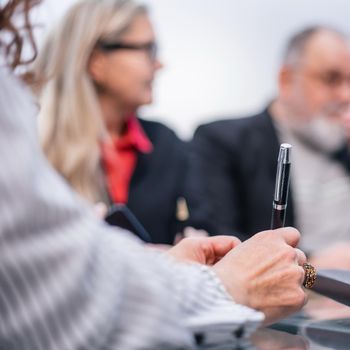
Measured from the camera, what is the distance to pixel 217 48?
3.80 m

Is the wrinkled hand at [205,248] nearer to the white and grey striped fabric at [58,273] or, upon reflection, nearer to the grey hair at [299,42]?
the white and grey striped fabric at [58,273]

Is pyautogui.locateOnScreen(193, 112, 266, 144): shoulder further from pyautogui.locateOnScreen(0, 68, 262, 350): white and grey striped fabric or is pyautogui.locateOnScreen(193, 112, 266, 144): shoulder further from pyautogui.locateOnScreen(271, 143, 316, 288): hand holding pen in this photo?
pyautogui.locateOnScreen(0, 68, 262, 350): white and grey striped fabric

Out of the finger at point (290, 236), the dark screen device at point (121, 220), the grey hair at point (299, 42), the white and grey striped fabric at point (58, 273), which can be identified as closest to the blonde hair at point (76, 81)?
the grey hair at point (299, 42)

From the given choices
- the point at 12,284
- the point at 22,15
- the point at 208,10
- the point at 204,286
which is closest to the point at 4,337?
the point at 12,284

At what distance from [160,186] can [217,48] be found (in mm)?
1419

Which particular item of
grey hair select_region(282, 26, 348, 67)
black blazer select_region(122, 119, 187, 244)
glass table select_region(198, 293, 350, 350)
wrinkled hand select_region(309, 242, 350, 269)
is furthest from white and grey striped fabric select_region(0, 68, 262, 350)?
grey hair select_region(282, 26, 348, 67)

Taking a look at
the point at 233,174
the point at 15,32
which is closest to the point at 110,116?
the point at 233,174

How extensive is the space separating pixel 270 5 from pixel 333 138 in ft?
4.42

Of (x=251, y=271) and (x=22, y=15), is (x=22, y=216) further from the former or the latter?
(x=22, y=15)

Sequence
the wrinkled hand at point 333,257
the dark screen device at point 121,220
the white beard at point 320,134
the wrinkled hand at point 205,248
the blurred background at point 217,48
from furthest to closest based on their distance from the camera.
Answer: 1. the blurred background at point 217,48
2. the white beard at point 320,134
3. the wrinkled hand at point 333,257
4. the dark screen device at point 121,220
5. the wrinkled hand at point 205,248

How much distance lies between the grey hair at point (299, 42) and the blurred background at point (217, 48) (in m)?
0.80

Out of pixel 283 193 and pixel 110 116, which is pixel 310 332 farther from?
pixel 110 116

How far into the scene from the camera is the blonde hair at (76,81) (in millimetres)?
2457

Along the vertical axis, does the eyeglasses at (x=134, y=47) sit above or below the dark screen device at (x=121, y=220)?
above
